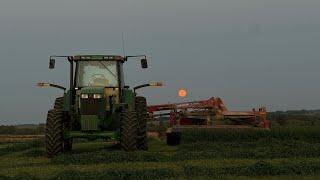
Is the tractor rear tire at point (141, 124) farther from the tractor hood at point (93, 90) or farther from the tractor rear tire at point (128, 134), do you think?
the tractor hood at point (93, 90)

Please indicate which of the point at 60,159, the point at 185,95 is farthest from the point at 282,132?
the point at 60,159

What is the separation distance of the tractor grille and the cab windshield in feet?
4.11

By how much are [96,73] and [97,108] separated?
162 centimetres

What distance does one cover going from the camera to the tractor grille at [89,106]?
18.7 meters

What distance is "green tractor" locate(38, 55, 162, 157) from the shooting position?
1828 centimetres

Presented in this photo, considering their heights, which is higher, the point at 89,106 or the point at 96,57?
the point at 96,57

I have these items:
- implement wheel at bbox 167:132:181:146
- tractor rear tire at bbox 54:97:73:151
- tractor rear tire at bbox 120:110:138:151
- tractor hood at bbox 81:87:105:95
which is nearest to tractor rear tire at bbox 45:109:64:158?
tractor rear tire at bbox 54:97:73:151

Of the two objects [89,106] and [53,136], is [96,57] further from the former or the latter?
→ [53,136]

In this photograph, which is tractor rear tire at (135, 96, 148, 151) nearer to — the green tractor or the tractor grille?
the green tractor

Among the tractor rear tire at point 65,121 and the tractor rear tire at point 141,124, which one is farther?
the tractor rear tire at point 141,124

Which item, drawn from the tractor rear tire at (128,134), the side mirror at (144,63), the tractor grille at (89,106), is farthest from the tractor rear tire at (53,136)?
the side mirror at (144,63)

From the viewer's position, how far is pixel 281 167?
41.8 feet

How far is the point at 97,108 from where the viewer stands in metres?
18.8

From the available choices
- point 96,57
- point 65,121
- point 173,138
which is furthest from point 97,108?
point 173,138
